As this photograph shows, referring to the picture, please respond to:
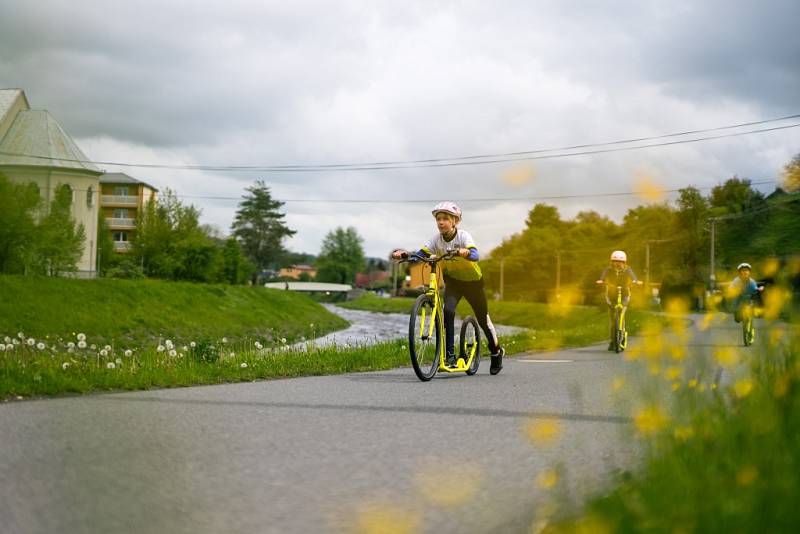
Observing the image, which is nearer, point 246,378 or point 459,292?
point 246,378

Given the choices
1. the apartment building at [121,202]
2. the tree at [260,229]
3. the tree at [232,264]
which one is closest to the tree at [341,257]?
the tree at [260,229]

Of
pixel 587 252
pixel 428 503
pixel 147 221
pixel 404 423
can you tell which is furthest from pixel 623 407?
pixel 587 252

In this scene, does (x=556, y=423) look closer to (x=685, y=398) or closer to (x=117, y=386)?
(x=685, y=398)

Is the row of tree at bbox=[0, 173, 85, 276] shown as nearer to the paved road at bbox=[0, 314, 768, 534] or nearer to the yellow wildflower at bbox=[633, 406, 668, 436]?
the paved road at bbox=[0, 314, 768, 534]

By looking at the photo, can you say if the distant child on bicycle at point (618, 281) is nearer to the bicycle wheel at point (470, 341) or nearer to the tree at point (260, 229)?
the bicycle wheel at point (470, 341)

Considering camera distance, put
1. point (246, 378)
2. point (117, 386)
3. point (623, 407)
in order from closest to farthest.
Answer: point (623, 407) < point (117, 386) < point (246, 378)

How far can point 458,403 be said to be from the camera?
718 cm

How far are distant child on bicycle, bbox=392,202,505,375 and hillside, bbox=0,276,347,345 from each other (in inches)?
652

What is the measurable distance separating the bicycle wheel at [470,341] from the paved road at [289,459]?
2.30m

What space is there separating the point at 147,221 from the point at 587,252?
64166 millimetres

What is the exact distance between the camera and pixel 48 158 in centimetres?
6244

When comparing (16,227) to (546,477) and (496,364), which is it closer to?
(496,364)

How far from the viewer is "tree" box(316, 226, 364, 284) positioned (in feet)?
579

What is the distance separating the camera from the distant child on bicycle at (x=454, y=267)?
369 inches
